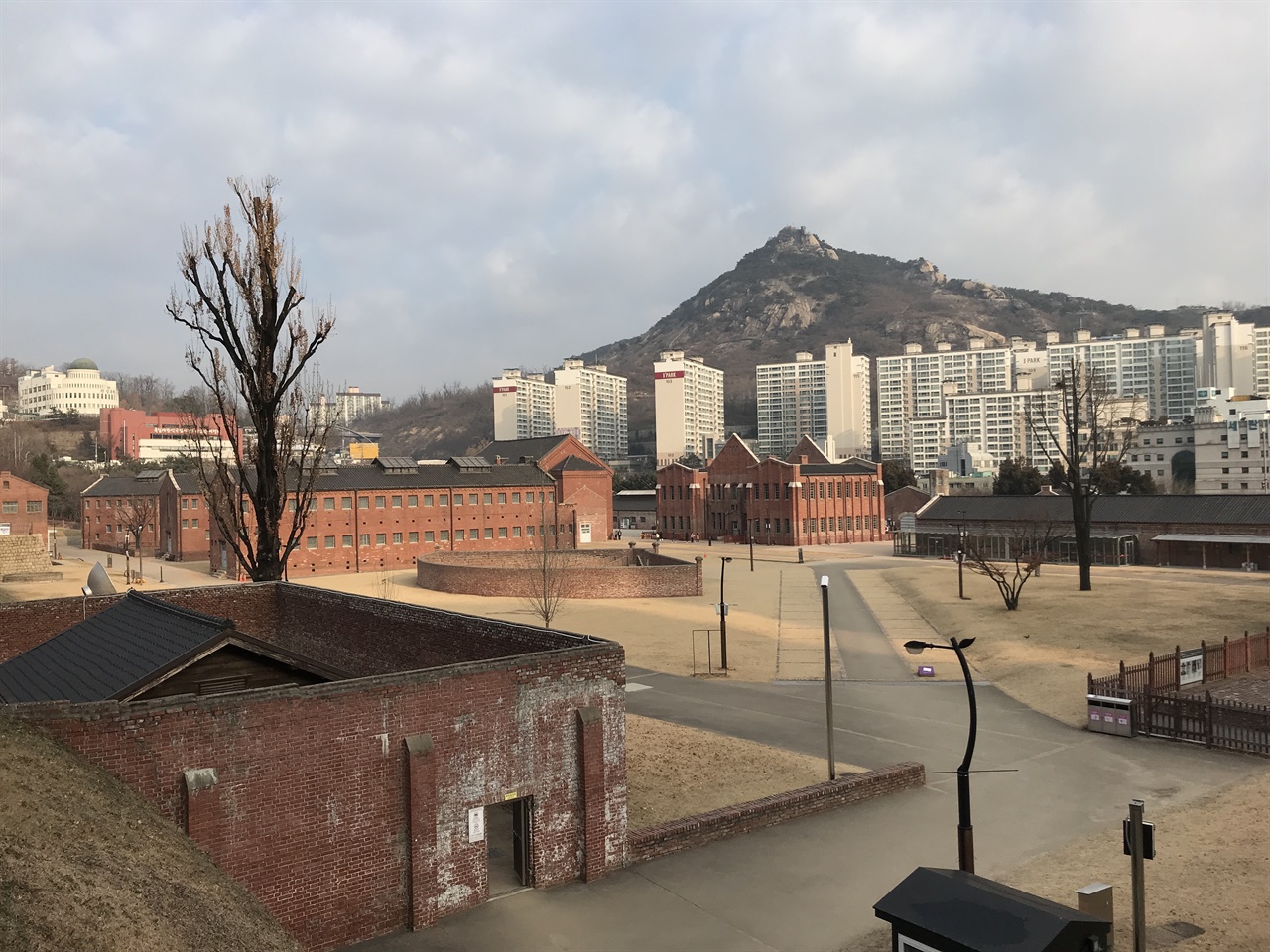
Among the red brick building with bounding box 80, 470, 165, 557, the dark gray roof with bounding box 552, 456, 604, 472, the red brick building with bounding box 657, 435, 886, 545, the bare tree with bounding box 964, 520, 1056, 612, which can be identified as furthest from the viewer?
the red brick building with bounding box 657, 435, 886, 545

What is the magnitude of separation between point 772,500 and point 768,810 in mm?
70551

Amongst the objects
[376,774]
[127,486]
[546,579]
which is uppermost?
[127,486]

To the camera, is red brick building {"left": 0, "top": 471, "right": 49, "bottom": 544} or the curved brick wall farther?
red brick building {"left": 0, "top": 471, "right": 49, "bottom": 544}

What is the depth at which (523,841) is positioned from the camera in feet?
43.4

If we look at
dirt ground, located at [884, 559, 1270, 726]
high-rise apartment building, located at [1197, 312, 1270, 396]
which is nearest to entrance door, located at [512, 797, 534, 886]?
dirt ground, located at [884, 559, 1270, 726]

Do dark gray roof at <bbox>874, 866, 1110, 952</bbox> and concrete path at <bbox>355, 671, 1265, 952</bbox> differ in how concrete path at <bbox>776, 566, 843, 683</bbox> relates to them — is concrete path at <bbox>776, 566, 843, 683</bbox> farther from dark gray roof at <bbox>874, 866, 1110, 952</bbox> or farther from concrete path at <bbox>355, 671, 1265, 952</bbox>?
dark gray roof at <bbox>874, 866, 1110, 952</bbox>

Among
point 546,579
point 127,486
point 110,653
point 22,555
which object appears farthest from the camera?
point 127,486

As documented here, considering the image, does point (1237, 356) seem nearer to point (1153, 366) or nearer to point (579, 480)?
point (1153, 366)

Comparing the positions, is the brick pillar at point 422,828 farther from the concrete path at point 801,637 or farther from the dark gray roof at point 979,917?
the concrete path at point 801,637

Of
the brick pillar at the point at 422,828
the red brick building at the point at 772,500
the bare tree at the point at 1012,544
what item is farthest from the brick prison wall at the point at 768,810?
the red brick building at the point at 772,500

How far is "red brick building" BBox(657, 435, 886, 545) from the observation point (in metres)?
84.3

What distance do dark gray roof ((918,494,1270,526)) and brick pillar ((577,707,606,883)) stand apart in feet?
191

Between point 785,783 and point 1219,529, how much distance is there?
173ft

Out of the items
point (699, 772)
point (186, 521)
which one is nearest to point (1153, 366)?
point (186, 521)
